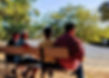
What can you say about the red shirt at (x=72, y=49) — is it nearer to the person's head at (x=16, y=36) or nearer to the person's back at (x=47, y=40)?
the person's back at (x=47, y=40)

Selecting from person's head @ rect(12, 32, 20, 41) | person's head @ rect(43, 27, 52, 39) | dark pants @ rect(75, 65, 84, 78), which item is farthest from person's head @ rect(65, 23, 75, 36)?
person's head @ rect(12, 32, 20, 41)

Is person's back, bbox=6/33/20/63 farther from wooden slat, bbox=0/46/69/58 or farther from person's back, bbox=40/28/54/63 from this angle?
person's back, bbox=40/28/54/63

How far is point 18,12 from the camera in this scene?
271 cm

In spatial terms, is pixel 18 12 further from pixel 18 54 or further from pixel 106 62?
pixel 106 62

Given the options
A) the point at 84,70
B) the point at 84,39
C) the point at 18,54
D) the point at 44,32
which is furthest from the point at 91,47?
the point at 18,54

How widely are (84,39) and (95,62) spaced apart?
298 millimetres

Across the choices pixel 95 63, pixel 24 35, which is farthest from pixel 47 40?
pixel 95 63

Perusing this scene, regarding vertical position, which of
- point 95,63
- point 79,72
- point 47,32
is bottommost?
point 79,72

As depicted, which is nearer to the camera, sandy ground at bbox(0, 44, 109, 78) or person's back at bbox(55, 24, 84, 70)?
sandy ground at bbox(0, 44, 109, 78)

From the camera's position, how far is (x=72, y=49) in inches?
106

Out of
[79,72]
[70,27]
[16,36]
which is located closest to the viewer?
[70,27]

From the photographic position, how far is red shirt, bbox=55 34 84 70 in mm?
2643

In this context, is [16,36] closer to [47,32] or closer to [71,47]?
[47,32]

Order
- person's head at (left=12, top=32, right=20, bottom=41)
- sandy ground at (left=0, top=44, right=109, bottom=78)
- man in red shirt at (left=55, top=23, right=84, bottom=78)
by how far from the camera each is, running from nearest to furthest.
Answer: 1. sandy ground at (left=0, top=44, right=109, bottom=78)
2. man in red shirt at (left=55, top=23, right=84, bottom=78)
3. person's head at (left=12, top=32, right=20, bottom=41)
